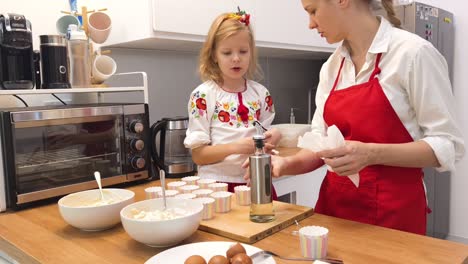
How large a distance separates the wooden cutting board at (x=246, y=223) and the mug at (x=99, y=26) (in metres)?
0.86

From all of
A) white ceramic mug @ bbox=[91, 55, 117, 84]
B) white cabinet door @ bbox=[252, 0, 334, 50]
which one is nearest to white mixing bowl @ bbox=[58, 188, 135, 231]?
white ceramic mug @ bbox=[91, 55, 117, 84]

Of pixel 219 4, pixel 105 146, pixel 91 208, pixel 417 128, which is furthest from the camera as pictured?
pixel 219 4

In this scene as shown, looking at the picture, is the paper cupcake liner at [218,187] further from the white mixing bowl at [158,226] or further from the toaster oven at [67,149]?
the toaster oven at [67,149]

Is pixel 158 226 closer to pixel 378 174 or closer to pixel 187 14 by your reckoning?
pixel 378 174

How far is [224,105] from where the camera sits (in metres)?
1.39

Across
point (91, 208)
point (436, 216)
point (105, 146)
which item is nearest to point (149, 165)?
point (105, 146)

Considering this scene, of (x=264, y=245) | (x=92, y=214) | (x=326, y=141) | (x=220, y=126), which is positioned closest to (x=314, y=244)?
(x=264, y=245)

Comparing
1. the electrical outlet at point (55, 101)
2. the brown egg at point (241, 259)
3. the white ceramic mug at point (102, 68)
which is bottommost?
the brown egg at point (241, 259)

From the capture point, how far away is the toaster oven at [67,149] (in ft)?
3.70

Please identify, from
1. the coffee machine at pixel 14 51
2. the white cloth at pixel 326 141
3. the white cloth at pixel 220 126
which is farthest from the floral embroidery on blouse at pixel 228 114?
the coffee machine at pixel 14 51

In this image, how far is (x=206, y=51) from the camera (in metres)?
1.40

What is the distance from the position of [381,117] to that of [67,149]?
3.00 ft

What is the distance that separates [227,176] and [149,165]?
29 cm

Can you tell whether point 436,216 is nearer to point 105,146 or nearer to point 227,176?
point 227,176
